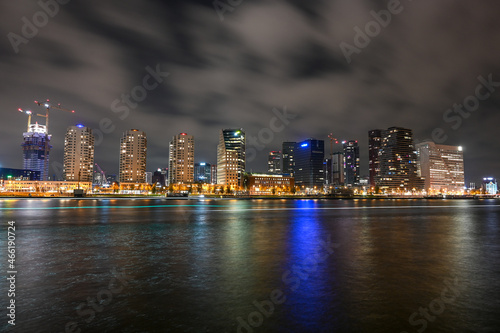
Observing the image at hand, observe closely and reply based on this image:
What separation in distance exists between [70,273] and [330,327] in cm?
841

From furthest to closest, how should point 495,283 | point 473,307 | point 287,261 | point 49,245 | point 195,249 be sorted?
1. point 49,245
2. point 195,249
3. point 287,261
4. point 495,283
5. point 473,307

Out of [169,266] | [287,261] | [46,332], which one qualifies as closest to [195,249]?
[169,266]

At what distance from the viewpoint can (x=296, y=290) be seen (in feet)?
25.1

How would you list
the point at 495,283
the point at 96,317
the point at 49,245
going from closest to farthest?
the point at 96,317 < the point at 495,283 < the point at 49,245

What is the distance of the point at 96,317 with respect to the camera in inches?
234

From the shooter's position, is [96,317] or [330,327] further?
[96,317]

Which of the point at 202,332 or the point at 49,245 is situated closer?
the point at 202,332

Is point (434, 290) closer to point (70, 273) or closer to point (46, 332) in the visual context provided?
point (46, 332)

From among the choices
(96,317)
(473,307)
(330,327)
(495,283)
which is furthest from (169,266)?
(495,283)

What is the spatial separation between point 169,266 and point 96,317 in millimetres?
4272

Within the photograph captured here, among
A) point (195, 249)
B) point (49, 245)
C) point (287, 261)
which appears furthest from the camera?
point (49, 245)

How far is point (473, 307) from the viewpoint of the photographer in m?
6.49

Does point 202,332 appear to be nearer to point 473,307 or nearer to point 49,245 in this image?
point 473,307

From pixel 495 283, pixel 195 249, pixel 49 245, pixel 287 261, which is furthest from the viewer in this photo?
pixel 49 245
